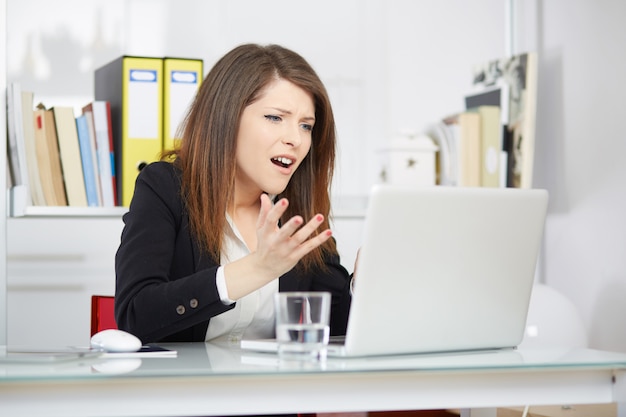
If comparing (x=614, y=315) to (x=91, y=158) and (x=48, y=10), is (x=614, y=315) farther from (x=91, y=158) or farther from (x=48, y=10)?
(x=48, y=10)

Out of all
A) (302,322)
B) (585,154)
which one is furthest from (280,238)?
(585,154)

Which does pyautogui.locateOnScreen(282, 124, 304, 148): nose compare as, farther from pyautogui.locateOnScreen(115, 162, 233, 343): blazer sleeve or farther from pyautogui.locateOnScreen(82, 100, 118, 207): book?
pyautogui.locateOnScreen(82, 100, 118, 207): book

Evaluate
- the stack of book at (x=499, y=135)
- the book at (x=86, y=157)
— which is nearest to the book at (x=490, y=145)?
the stack of book at (x=499, y=135)

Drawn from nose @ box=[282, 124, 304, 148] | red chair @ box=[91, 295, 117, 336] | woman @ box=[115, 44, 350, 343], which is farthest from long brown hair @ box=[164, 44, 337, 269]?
red chair @ box=[91, 295, 117, 336]

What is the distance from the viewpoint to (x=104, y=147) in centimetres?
253

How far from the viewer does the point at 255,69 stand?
1.91 m

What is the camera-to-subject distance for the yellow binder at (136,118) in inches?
98.5

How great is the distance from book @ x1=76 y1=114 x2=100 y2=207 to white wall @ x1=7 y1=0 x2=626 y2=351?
1.59 feet

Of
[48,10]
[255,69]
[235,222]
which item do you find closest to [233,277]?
[235,222]

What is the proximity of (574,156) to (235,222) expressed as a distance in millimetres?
1430

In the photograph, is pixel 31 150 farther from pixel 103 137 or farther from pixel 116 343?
pixel 116 343

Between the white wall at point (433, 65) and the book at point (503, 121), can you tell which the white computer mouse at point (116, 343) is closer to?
the white wall at point (433, 65)

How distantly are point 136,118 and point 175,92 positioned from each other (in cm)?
14

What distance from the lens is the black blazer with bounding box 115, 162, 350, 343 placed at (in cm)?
146
